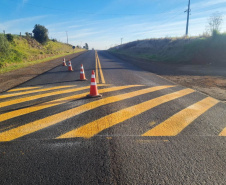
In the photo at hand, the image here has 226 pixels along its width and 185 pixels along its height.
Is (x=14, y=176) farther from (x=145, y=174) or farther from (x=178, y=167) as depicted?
(x=178, y=167)

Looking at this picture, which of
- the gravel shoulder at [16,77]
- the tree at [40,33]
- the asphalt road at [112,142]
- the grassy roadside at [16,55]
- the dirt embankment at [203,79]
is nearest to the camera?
the asphalt road at [112,142]

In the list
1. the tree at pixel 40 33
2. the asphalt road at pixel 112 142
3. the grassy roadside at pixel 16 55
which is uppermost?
the tree at pixel 40 33

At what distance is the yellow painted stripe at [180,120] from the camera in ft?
9.58

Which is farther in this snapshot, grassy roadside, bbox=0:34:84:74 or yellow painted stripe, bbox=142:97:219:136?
grassy roadside, bbox=0:34:84:74

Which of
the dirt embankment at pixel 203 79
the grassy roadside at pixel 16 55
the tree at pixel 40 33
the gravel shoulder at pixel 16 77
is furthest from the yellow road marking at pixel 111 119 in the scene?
the tree at pixel 40 33

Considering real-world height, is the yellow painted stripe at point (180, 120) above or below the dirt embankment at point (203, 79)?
below

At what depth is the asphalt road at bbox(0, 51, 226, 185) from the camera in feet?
6.28

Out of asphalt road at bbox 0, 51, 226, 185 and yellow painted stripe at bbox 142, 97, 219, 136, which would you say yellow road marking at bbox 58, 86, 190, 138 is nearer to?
asphalt road at bbox 0, 51, 226, 185

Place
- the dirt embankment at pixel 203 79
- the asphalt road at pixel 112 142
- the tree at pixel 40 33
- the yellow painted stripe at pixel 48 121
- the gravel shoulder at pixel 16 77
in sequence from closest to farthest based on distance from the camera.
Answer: the asphalt road at pixel 112 142 → the yellow painted stripe at pixel 48 121 → the dirt embankment at pixel 203 79 → the gravel shoulder at pixel 16 77 → the tree at pixel 40 33

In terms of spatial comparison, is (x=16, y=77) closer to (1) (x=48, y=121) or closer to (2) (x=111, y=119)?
(1) (x=48, y=121)

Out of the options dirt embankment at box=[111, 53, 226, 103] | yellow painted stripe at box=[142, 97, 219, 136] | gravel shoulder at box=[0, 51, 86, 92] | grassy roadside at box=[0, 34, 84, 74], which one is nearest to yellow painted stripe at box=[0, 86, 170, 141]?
yellow painted stripe at box=[142, 97, 219, 136]

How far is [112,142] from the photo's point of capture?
2.59 m

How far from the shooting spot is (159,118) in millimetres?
3514

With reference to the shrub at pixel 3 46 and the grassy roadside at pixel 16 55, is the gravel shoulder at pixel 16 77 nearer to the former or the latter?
the grassy roadside at pixel 16 55
